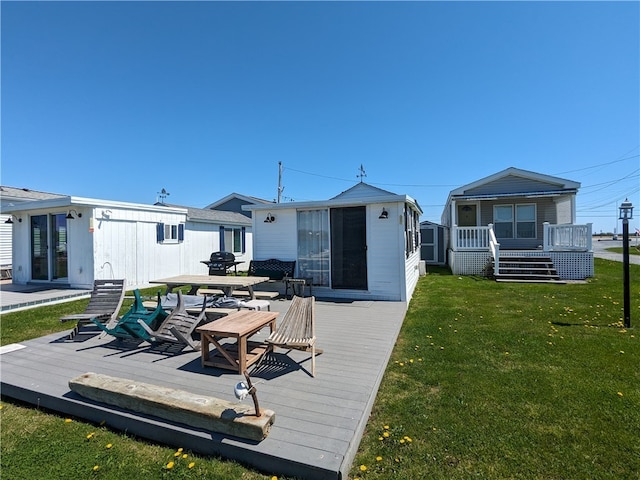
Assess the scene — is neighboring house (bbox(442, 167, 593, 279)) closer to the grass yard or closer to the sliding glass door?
the grass yard

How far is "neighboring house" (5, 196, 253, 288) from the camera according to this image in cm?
941

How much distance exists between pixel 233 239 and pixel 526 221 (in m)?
14.2

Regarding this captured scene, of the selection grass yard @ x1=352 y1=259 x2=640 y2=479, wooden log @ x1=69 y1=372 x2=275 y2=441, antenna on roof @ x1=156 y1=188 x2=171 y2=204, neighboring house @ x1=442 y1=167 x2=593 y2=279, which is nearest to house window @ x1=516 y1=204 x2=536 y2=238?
neighboring house @ x1=442 y1=167 x2=593 y2=279

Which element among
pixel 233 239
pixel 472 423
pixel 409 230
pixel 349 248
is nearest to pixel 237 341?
pixel 472 423

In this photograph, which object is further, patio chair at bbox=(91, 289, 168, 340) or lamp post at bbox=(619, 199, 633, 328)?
lamp post at bbox=(619, 199, 633, 328)

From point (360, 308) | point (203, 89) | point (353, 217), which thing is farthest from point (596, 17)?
point (203, 89)

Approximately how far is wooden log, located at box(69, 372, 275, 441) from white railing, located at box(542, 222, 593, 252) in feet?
42.7

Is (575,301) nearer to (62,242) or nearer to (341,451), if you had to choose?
(341,451)

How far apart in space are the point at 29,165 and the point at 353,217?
57.2 ft

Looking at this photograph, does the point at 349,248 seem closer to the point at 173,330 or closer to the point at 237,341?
the point at 237,341

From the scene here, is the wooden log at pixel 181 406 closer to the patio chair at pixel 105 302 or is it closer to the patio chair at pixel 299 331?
the patio chair at pixel 299 331

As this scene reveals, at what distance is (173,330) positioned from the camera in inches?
160

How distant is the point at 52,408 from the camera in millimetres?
3021

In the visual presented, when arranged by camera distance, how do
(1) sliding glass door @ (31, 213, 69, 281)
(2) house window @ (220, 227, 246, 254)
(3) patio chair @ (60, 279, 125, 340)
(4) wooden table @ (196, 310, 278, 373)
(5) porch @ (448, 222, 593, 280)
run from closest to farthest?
(4) wooden table @ (196, 310, 278, 373)
(3) patio chair @ (60, 279, 125, 340)
(1) sliding glass door @ (31, 213, 69, 281)
(5) porch @ (448, 222, 593, 280)
(2) house window @ (220, 227, 246, 254)
